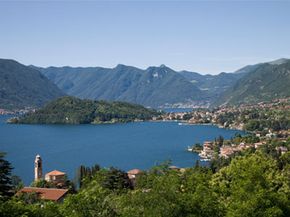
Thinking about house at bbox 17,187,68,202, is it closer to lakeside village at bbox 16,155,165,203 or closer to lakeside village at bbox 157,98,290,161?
lakeside village at bbox 16,155,165,203

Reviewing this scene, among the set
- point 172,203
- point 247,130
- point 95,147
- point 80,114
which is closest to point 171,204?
point 172,203

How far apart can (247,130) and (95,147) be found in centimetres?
4847

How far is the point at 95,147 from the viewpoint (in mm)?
104812

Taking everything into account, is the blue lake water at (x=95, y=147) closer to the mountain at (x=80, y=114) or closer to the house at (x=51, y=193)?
the mountain at (x=80, y=114)

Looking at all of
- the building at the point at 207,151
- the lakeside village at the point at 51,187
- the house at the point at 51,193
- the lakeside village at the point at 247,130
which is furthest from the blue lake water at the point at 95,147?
the house at the point at 51,193

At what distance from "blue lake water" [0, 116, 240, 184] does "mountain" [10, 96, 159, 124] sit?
18.4 meters

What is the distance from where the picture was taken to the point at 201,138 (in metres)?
120

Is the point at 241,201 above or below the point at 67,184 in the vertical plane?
above

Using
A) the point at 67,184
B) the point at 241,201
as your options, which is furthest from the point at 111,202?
the point at 67,184

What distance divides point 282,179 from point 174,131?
111009mm

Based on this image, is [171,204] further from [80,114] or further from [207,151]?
[80,114]

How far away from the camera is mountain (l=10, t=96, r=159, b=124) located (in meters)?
173

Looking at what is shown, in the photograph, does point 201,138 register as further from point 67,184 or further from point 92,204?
point 92,204

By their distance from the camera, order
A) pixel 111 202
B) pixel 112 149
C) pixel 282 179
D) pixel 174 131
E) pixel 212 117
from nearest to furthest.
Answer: pixel 111 202
pixel 282 179
pixel 112 149
pixel 174 131
pixel 212 117
